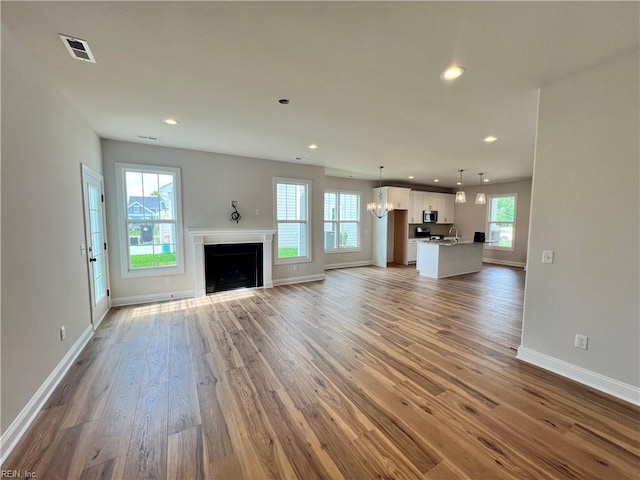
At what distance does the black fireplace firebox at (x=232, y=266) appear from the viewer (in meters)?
5.11

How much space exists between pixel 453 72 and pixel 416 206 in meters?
7.01

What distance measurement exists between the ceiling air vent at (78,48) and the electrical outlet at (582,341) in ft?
15.3

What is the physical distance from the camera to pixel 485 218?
357 inches

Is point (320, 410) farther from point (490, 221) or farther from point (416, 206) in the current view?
point (490, 221)

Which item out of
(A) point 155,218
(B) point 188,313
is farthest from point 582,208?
(A) point 155,218

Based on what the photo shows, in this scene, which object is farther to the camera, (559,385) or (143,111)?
(143,111)

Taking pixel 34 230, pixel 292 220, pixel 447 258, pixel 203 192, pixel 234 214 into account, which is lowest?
pixel 447 258

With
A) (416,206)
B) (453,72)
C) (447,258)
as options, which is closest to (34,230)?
(453,72)

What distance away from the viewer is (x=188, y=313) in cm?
409

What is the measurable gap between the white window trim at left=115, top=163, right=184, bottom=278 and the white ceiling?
0.74 metres

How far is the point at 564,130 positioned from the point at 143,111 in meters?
4.39

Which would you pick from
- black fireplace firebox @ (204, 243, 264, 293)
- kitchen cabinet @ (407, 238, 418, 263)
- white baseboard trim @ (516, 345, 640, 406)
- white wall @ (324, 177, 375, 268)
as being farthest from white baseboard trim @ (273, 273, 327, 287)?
white baseboard trim @ (516, 345, 640, 406)

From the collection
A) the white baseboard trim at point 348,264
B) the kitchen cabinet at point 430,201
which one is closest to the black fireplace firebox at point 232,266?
the white baseboard trim at point 348,264

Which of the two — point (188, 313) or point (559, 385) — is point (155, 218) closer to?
point (188, 313)
